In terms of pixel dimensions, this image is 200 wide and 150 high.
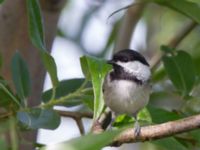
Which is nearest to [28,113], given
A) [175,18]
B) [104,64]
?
[104,64]

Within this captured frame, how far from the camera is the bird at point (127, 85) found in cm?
130

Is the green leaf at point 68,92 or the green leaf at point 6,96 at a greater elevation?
the green leaf at point 6,96

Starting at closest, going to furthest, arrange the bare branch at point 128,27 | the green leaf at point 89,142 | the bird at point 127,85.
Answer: the green leaf at point 89,142 → the bird at point 127,85 → the bare branch at point 128,27

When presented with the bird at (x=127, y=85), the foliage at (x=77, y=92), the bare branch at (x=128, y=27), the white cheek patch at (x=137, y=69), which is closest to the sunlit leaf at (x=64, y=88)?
the foliage at (x=77, y=92)

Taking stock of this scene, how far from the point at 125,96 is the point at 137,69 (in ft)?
0.33

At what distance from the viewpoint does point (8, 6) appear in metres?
1.29

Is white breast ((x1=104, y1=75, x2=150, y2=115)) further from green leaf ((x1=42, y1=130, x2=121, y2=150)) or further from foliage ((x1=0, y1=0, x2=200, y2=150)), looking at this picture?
green leaf ((x1=42, y1=130, x2=121, y2=150))

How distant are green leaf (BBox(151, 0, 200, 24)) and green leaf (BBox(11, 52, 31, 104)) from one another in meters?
0.32

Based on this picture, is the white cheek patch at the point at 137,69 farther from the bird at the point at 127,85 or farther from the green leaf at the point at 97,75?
the green leaf at the point at 97,75

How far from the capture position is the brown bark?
1283 millimetres

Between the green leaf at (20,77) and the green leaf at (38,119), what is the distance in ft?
0.20

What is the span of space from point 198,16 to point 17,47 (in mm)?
408

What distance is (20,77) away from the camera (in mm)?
1119

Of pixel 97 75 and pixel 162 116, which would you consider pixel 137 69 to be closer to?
pixel 162 116
